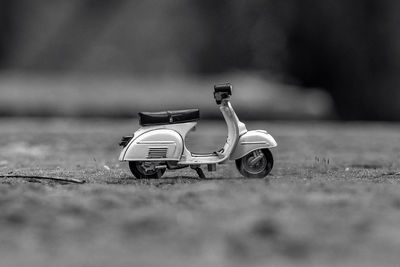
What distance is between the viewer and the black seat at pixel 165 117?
777 centimetres

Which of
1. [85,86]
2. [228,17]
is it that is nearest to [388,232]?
[228,17]

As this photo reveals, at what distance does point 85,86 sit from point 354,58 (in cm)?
909

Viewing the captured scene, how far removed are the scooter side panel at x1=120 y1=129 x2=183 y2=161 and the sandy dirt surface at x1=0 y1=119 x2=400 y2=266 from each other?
0.24m

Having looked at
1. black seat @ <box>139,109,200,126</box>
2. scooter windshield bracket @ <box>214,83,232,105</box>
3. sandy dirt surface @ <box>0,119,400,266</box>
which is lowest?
sandy dirt surface @ <box>0,119,400,266</box>

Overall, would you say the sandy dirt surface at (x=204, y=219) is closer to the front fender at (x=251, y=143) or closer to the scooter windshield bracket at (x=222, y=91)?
the front fender at (x=251, y=143)

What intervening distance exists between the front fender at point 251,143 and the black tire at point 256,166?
0.09 metres

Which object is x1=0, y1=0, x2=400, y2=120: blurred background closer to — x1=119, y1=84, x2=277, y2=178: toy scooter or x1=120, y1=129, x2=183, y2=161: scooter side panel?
x1=119, y1=84, x2=277, y2=178: toy scooter

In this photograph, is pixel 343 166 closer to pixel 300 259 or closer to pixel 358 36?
pixel 300 259

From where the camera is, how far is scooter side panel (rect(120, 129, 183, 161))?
25.0ft

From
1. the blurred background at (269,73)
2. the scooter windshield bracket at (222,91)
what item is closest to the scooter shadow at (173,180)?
the scooter windshield bracket at (222,91)

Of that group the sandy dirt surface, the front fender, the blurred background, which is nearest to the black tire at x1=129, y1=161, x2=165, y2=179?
the sandy dirt surface

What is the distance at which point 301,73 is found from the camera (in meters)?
22.6

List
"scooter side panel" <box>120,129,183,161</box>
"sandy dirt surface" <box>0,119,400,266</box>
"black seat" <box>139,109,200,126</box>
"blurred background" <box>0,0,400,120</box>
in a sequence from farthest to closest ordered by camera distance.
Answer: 1. "blurred background" <box>0,0,400,120</box>
2. "black seat" <box>139,109,200,126</box>
3. "scooter side panel" <box>120,129,183,161</box>
4. "sandy dirt surface" <box>0,119,400,266</box>

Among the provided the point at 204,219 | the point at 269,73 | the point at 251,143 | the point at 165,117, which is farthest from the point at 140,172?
the point at 269,73
